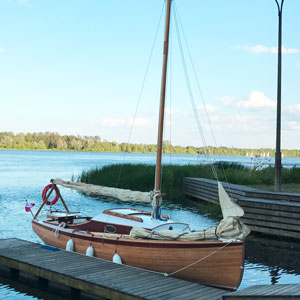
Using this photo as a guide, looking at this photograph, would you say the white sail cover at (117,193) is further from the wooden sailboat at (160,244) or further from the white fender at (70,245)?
the white fender at (70,245)

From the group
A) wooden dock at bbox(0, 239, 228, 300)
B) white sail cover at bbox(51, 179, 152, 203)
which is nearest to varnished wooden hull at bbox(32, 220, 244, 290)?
wooden dock at bbox(0, 239, 228, 300)

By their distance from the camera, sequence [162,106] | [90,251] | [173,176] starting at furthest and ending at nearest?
[173,176] < [162,106] < [90,251]

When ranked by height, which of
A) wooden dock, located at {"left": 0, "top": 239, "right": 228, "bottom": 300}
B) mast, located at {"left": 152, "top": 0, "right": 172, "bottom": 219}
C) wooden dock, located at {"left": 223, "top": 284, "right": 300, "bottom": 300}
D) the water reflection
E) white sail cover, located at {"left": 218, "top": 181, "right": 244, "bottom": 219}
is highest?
mast, located at {"left": 152, "top": 0, "right": 172, "bottom": 219}

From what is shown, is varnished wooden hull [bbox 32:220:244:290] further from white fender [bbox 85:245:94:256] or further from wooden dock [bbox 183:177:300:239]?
wooden dock [bbox 183:177:300:239]

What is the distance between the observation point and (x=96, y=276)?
390 inches

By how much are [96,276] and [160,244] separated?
1677mm

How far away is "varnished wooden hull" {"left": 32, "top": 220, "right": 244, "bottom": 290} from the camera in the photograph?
972 centimetres

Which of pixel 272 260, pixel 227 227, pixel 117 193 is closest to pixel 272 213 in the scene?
pixel 272 260

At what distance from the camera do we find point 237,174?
30156 mm

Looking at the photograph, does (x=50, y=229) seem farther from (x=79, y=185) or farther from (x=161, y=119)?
(x=161, y=119)

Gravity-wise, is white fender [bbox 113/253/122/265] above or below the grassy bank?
below

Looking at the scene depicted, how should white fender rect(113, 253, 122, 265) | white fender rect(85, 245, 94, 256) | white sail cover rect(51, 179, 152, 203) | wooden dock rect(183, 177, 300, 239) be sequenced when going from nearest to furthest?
white fender rect(113, 253, 122, 265)
white fender rect(85, 245, 94, 256)
white sail cover rect(51, 179, 152, 203)
wooden dock rect(183, 177, 300, 239)

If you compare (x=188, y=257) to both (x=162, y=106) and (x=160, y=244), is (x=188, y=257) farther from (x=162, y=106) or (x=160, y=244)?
(x=162, y=106)

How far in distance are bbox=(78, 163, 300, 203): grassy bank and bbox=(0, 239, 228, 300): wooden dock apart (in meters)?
15.5
